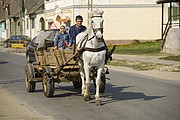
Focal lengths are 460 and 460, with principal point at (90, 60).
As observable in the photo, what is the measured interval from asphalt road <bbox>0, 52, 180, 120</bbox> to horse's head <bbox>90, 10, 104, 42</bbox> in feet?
5.58

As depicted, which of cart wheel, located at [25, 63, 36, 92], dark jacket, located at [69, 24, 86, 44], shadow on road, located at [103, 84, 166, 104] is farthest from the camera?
cart wheel, located at [25, 63, 36, 92]

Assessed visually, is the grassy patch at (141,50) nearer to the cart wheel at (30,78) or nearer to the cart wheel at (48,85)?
the cart wheel at (30,78)

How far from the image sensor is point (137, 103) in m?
11.2

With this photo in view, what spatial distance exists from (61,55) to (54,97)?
3.87 feet

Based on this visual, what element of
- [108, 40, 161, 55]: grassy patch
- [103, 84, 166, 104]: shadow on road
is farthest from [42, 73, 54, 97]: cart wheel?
[108, 40, 161, 55]: grassy patch

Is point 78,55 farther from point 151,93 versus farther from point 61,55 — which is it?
point 151,93

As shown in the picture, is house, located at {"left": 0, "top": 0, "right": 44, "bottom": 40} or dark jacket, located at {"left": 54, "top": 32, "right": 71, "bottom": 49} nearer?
dark jacket, located at {"left": 54, "top": 32, "right": 71, "bottom": 49}

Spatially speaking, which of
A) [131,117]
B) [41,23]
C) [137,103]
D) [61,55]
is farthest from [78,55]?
[41,23]

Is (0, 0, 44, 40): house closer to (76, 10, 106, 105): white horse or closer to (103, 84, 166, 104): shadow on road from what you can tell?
(103, 84, 166, 104): shadow on road

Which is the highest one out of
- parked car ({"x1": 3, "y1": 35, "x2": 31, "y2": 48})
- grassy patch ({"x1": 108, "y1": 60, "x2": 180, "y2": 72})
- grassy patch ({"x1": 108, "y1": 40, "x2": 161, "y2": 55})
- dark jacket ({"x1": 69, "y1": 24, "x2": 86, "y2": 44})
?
dark jacket ({"x1": 69, "y1": 24, "x2": 86, "y2": 44})

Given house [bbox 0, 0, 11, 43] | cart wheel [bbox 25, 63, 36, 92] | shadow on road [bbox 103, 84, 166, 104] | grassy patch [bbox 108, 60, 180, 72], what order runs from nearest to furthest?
shadow on road [bbox 103, 84, 166, 104] → cart wheel [bbox 25, 63, 36, 92] → grassy patch [bbox 108, 60, 180, 72] → house [bbox 0, 0, 11, 43]

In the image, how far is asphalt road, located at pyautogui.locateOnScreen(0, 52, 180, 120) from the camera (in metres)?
9.75

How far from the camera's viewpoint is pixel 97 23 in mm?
10445

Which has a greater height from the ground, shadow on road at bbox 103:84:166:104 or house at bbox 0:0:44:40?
house at bbox 0:0:44:40
